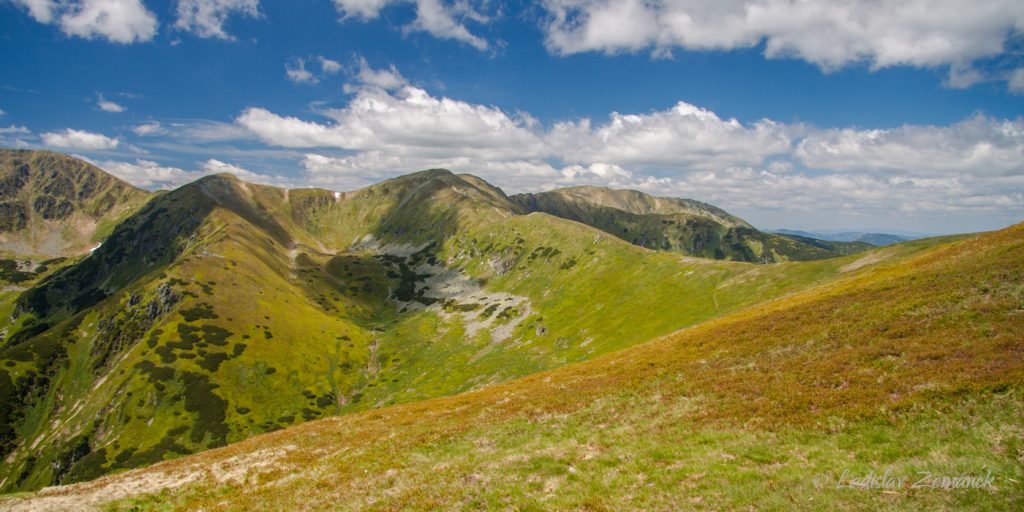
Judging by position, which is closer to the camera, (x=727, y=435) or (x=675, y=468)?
(x=675, y=468)

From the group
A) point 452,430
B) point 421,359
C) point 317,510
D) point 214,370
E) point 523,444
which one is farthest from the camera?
point 421,359

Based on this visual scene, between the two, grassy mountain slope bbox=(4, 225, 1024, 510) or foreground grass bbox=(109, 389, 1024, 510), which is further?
grassy mountain slope bbox=(4, 225, 1024, 510)

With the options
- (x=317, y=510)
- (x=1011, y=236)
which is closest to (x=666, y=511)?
(x=317, y=510)

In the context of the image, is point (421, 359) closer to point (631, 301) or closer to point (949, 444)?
point (631, 301)

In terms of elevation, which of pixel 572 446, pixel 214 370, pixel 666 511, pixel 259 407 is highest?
pixel 666 511

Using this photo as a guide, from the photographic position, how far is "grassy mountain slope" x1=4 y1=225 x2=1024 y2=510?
1661 cm

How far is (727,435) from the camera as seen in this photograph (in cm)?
2195

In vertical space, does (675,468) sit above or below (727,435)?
below

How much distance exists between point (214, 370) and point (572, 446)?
185m

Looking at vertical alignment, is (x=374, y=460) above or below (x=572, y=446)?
below

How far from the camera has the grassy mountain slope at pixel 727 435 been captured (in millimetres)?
16609

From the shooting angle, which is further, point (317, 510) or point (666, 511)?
point (317, 510)

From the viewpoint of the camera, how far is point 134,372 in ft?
524

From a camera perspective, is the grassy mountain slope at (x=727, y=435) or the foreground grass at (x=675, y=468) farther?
the grassy mountain slope at (x=727, y=435)
